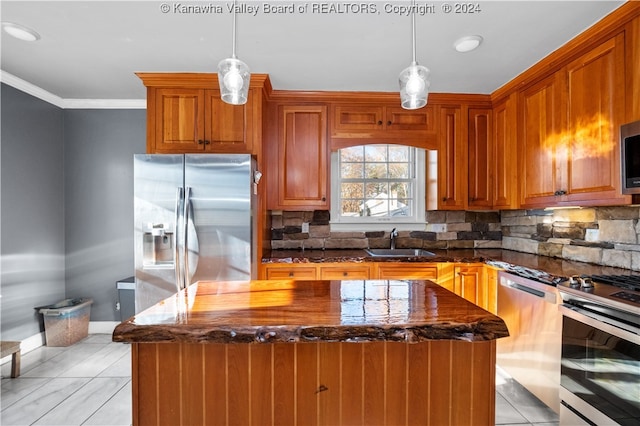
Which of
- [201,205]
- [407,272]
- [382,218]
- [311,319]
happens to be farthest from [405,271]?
[311,319]

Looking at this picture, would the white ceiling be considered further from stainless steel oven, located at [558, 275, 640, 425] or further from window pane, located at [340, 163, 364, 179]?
stainless steel oven, located at [558, 275, 640, 425]

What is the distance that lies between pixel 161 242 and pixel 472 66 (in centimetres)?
277

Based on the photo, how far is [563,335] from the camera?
6.25ft

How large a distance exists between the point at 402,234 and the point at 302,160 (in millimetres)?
1320

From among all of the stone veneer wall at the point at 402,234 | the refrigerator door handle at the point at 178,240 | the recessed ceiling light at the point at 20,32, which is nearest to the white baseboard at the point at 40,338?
the refrigerator door handle at the point at 178,240

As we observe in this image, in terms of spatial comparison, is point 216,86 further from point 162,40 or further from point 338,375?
point 338,375

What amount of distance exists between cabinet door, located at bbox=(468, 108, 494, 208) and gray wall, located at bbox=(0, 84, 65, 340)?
4.11 m

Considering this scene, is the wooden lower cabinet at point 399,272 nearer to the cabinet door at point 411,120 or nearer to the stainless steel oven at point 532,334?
the stainless steel oven at point 532,334

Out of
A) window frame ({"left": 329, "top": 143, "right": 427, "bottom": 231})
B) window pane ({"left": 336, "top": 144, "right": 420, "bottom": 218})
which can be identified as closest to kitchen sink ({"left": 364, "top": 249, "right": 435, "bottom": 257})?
window frame ({"left": 329, "top": 143, "right": 427, "bottom": 231})

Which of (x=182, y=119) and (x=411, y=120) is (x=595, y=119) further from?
(x=182, y=119)

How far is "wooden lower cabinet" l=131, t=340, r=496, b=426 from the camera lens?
121cm

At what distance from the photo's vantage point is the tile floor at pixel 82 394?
2.08 meters

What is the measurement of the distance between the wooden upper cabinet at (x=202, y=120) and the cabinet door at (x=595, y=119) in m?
2.29

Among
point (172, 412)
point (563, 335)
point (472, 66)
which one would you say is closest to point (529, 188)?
point (472, 66)
